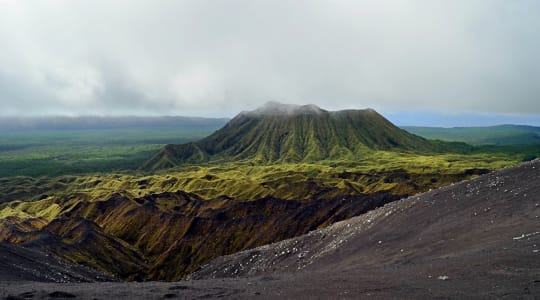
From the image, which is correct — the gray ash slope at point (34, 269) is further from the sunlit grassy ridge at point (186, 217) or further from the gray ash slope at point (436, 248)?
the sunlit grassy ridge at point (186, 217)

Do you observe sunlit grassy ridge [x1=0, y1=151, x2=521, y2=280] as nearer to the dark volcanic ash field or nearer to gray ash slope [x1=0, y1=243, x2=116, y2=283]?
gray ash slope [x1=0, y1=243, x2=116, y2=283]

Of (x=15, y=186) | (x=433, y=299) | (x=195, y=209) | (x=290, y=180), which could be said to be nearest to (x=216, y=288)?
(x=433, y=299)

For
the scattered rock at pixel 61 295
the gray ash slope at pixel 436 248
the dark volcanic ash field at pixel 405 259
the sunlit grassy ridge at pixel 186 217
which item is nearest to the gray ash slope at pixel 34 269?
the dark volcanic ash field at pixel 405 259

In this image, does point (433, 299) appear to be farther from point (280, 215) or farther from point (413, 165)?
point (413, 165)

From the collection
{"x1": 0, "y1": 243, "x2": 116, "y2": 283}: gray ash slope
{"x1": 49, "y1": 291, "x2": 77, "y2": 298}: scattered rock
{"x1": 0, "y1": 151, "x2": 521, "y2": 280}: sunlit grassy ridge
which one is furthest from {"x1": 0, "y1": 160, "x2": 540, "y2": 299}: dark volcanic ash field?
{"x1": 0, "y1": 151, "x2": 521, "y2": 280}: sunlit grassy ridge

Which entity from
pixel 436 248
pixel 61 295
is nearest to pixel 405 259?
pixel 436 248
